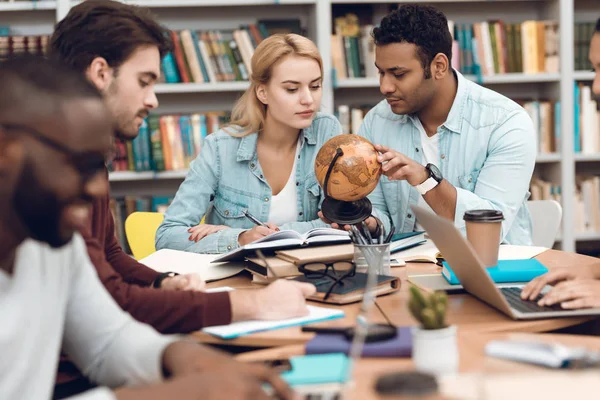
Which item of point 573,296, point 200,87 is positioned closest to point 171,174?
point 200,87

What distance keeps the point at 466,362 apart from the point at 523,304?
18.0 inches

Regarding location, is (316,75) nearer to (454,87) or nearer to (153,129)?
(454,87)

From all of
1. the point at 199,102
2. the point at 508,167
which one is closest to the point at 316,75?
the point at 508,167

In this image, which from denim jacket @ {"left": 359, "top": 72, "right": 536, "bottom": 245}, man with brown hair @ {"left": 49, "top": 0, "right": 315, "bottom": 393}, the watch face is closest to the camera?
man with brown hair @ {"left": 49, "top": 0, "right": 315, "bottom": 393}

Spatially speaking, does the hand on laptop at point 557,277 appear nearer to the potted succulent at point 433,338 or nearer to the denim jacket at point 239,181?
the potted succulent at point 433,338

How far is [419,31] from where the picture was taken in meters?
2.68

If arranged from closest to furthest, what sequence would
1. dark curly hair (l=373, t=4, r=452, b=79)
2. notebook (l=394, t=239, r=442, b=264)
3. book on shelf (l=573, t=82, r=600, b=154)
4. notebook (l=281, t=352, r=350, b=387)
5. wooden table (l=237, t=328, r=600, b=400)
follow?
wooden table (l=237, t=328, r=600, b=400), notebook (l=281, t=352, r=350, b=387), notebook (l=394, t=239, r=442, b=264), dark curly hair (l=373, t=4, r=452, b=79), book on shelf (l=573, t=82, r=600, b=154)

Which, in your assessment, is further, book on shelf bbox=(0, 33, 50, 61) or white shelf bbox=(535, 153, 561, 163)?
white shelf bbox=(535, 153, 561, 163)

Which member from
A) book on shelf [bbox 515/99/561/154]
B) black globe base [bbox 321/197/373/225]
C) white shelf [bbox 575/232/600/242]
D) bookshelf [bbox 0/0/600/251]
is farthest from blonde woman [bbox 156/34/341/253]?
white shelf [bbox 575/232/600/242]

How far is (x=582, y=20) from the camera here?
4.31 metres

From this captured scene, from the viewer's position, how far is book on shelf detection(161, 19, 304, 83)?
3.83 metres

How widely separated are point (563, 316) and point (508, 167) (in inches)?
47.3

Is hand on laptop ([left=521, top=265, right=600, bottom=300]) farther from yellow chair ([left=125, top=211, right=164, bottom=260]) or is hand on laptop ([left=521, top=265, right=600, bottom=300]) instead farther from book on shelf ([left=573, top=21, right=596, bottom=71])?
book on shelf ([left=573, top=21, right=596, bottom=71])

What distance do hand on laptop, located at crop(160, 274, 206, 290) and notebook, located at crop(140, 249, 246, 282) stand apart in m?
0.15
